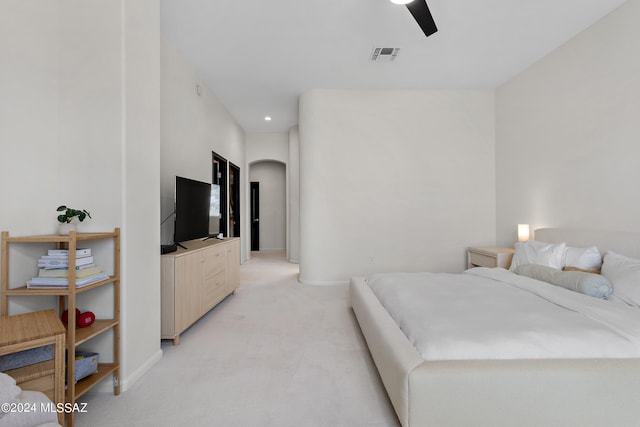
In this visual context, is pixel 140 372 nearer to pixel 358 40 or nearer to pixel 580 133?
pixel 358 40

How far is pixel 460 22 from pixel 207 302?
12.3 ft

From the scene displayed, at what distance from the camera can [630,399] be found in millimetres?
1438

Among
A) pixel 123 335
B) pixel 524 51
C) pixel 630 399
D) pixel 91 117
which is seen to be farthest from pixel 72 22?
pixel 524 51

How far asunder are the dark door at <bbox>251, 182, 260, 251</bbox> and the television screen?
18.1 feet

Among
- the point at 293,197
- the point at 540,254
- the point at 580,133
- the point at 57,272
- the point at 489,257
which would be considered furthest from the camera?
the point at 293,197

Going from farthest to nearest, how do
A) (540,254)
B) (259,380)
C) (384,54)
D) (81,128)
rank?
(384,54)
(540,254)
(259,380)
(81,128)

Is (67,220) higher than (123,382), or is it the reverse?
(67,220)

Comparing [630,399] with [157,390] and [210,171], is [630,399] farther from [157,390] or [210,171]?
[210,171]

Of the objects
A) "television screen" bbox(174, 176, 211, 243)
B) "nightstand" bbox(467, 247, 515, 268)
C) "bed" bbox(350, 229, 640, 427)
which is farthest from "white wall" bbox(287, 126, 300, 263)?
"bed" bbox(350, 229, 640, 427)

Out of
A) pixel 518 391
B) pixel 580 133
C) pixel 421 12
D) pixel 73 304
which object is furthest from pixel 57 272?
pixel 580 133

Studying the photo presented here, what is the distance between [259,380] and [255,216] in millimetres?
7338

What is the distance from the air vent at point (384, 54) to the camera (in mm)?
3568

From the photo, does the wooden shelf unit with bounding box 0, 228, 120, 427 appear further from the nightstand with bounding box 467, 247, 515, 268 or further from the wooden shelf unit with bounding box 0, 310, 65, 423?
the nightstand with bounding box 467, 247, 515, 268

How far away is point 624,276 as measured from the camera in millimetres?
2279
